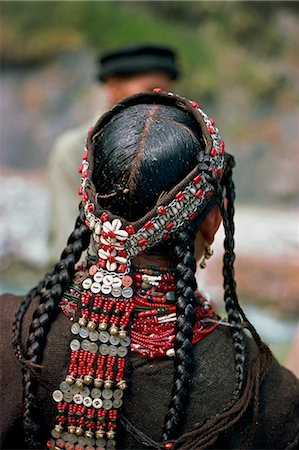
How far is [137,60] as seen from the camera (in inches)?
133

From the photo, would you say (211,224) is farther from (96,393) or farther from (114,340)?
(96,393)

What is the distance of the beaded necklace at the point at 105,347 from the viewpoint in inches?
49.4

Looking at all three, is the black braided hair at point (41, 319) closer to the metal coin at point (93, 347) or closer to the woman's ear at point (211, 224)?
the metal coin at point (93, 347)

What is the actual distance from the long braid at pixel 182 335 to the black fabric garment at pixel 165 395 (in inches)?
1.1

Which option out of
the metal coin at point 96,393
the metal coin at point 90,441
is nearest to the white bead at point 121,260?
the metal coin at point 96,393

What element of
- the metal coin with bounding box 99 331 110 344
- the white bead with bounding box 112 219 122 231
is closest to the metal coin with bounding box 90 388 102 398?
the metal coin with bounding box 99 331 110 344

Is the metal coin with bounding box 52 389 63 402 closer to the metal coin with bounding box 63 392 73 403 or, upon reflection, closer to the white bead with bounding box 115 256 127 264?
the metal coin with bounding box 63 392 73 403

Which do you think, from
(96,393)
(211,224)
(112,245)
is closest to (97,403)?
(96,393)

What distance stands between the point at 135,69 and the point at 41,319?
2.32m

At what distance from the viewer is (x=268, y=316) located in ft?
16.3

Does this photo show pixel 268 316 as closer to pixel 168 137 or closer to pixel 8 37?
pixel 168 137

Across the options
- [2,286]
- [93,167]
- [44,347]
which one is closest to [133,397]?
[44,347]

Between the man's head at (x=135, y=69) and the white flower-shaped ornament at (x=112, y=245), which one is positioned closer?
the white flower-shaped ornament at (x=112, y=245)

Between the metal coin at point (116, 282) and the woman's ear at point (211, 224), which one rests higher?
the woman's ear at point (211, 224)
